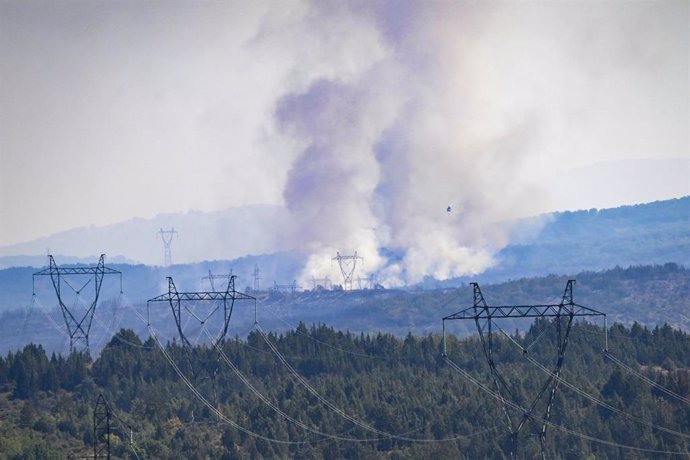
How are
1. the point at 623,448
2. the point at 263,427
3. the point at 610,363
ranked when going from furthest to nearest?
the point at 610,363
the point at 263,427
the point at 623,448

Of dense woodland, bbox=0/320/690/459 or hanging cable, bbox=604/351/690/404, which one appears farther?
hanging cable, bbox=604/351/690/404

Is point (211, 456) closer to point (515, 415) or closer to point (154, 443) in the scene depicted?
point (154, 443)

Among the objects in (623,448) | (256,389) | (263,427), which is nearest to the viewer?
(623,448)

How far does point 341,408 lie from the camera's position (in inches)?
6294

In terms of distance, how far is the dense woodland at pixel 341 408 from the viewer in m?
143

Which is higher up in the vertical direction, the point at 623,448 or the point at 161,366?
the point at 161,366

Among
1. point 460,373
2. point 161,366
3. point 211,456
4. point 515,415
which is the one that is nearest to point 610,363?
point 460,373

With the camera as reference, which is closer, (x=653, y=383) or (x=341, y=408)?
(x=341, y=408)

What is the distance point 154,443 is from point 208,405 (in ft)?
44.4

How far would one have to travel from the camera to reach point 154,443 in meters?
144

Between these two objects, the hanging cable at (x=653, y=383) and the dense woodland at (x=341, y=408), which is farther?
the hanging cable at (x=653, y=383)

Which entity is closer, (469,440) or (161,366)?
(469,440)

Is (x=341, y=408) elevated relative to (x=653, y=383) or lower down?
elevated

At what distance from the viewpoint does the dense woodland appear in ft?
469
